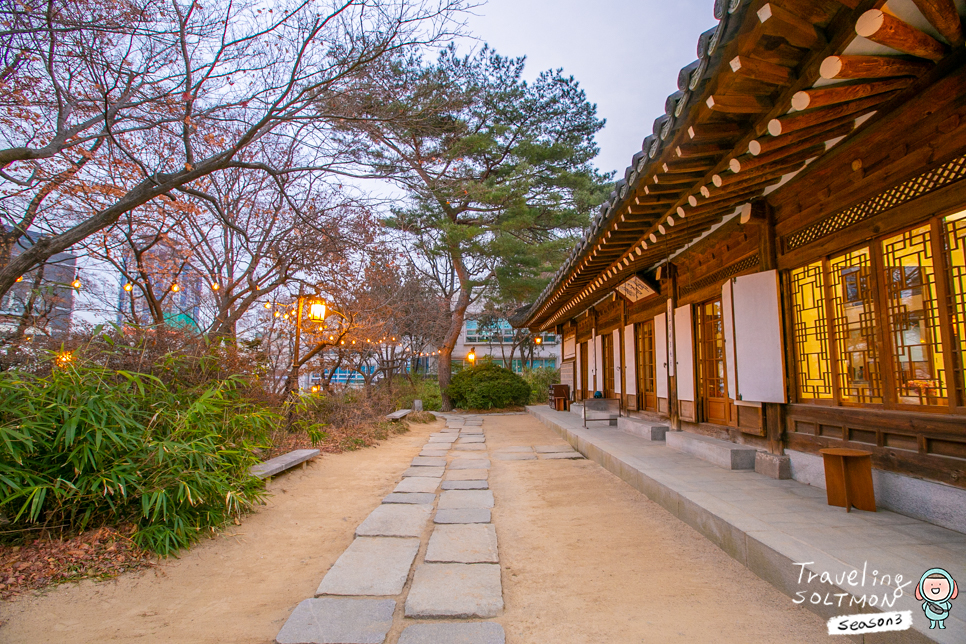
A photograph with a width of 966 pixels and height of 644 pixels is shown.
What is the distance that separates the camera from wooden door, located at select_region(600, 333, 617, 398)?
10.1 m

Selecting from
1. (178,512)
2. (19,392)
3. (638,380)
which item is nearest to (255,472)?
(178,512)

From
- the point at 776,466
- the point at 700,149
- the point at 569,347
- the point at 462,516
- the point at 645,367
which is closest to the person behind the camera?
the point at 700,149

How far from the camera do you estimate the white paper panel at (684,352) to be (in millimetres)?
6234

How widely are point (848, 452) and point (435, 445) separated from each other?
6125mm

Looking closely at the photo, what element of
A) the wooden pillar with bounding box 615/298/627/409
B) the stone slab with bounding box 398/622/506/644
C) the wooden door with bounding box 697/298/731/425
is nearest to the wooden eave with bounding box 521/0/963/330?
the wooden door with bounding box 697/298/731/425

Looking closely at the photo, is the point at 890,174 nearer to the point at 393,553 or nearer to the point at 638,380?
the point at 393,553

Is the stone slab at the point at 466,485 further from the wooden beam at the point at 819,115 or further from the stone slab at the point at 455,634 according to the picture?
the wooden beam at the point at 819,115

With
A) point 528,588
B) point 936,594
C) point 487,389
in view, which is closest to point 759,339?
point 936,594

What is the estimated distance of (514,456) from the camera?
698cm

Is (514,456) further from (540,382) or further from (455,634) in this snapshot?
(540,382)

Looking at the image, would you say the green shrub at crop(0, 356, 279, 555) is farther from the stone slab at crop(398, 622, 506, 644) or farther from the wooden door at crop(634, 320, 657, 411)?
the wooden door at crop(634, 320, 657, 411)

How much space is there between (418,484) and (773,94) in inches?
180

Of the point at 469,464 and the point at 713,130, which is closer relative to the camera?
the point at 713,130

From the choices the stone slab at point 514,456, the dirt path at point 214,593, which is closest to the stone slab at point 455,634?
the dirt path at point 214,593
